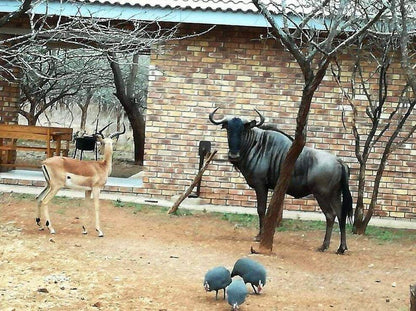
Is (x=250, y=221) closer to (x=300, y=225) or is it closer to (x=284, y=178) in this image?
(x=300, y=225)

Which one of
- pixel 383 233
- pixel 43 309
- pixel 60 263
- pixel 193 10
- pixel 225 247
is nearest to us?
pixel 43 309

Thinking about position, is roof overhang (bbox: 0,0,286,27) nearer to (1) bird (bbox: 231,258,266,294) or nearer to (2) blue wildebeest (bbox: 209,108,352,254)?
(2) blue wildebeest (bbox: 209,108,352,254)

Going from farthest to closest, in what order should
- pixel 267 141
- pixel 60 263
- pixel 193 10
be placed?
pixel 193 10, pixel 267 141, pixel 60 263

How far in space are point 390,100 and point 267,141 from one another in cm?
389

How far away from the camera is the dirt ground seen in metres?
6.15

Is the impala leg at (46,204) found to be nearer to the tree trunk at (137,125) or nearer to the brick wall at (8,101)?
the brick wall at (8,101)

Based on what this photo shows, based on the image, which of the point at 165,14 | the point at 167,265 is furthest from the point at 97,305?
the point at 165,14

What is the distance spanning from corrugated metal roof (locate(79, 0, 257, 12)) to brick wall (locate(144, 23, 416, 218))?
1.98 ft

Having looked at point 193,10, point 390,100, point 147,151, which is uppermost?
point 193,10

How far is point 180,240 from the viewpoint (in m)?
9.14

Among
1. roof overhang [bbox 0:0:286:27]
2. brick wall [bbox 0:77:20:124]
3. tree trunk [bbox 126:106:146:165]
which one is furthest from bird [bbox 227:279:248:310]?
tree trunk [bbox 126:106:146:165]

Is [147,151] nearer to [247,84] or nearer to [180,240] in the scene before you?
[247,84]

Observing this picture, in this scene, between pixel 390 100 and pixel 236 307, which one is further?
pixel 390 100

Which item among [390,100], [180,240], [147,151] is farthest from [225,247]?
[390,100]
